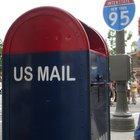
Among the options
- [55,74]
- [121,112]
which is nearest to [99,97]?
[55,74]

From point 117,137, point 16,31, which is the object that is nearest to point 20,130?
point 16,31

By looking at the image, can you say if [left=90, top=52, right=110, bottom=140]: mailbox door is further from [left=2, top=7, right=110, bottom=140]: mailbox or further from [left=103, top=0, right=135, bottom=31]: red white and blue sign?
[left=103, top=0, right=135, bottom=31]: red white and blue sign

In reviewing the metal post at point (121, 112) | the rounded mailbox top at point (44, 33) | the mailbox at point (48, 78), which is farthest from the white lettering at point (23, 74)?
the metal post at point (121, 112)

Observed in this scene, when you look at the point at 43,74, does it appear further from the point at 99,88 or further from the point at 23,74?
the point at 99,88

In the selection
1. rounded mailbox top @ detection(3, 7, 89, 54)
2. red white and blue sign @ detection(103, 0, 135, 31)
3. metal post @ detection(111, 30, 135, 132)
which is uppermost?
red white and blue sign @ detection(103, 0, 135, 31)

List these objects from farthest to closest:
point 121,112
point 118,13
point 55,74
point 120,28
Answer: point 121,112, point 118,13, point 120,28, point 55,74

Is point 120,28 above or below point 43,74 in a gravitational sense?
above

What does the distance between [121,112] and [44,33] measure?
7397 mm

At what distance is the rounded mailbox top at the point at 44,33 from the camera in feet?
13.3

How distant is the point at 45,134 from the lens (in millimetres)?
4152

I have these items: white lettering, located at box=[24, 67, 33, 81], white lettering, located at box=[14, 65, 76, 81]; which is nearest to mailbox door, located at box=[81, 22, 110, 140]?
white lettering, located at box=[14, 65, 76, 81]

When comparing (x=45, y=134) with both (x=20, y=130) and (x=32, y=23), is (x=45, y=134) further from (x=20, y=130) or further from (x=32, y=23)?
(x=32, y=23)

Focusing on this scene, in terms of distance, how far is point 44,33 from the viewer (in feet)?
13.7

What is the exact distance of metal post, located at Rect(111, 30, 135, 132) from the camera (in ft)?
35.6
